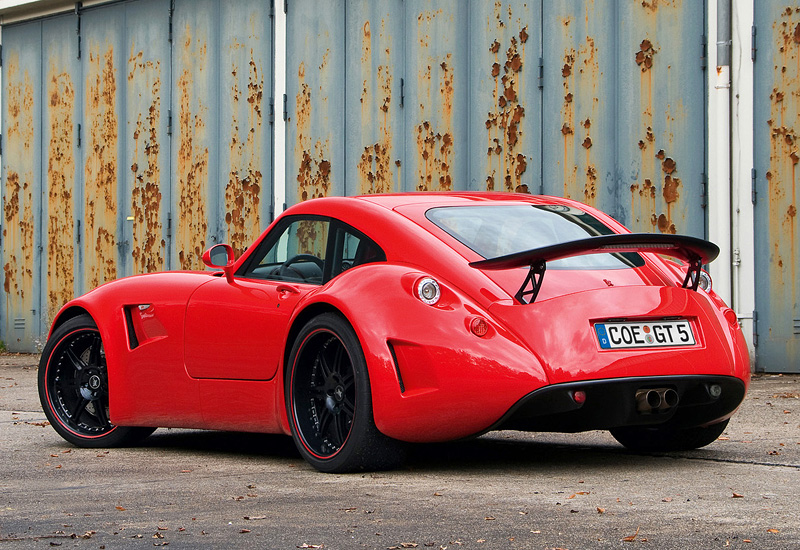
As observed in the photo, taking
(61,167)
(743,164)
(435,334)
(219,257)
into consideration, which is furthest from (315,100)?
(435,334)

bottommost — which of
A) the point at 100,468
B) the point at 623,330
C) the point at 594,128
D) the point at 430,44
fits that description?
the point at 100,468

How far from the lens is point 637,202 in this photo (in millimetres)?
11352

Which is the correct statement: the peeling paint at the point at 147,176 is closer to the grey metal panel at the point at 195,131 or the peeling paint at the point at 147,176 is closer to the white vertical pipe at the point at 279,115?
the grey metal panel at the point at 195,131

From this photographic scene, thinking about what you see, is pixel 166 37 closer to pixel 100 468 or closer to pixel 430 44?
pixel 430 44

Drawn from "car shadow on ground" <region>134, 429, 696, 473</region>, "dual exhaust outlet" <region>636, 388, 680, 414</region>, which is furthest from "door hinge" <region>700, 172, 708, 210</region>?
"dual exhaust outlet" <region>636, 388, 680, 414</region>

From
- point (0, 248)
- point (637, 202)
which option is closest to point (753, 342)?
point (637, 202)

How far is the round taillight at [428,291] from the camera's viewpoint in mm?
5117

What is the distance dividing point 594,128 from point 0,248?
9.31 m

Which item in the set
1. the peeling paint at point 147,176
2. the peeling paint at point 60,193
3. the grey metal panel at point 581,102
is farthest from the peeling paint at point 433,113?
the peeling paint at point 60,193

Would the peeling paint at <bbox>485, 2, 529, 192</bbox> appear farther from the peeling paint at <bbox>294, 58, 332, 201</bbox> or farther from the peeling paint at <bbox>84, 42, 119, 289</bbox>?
the peeling paint at <bbox>84, 42, 119, 289</bbox>

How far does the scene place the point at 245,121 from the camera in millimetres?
14625

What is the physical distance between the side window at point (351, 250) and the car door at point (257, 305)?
73 millimetres

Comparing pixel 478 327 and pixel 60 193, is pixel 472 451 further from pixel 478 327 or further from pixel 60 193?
pixel 60 193

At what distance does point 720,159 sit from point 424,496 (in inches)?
275
